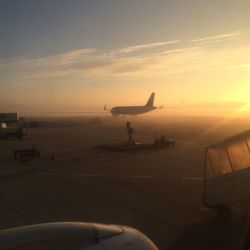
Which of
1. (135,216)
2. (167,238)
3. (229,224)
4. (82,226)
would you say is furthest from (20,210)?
(82,226)

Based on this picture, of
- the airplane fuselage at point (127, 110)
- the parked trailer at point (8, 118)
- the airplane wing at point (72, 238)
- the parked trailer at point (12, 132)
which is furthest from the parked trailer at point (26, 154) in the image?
the airplane fuselage at point (127, 110)

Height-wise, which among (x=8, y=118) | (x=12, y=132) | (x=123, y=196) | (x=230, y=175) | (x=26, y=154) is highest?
(x=230, y=175)

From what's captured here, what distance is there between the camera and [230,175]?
1403 centimetres

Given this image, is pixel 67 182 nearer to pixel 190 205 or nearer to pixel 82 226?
pixel 190 205

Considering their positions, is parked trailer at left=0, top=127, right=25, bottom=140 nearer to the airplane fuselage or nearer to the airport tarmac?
the airport tarmac

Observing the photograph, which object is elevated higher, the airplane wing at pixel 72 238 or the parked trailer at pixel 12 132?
the airplane wing at pixel 72 238

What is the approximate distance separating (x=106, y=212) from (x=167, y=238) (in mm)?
3700

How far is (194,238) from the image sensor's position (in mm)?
12859

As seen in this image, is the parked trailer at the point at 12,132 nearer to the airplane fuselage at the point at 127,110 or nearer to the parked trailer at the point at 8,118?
the parked trailer at the point at 8,118

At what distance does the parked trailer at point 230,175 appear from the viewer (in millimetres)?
13496

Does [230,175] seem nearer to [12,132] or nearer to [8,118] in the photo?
[12,132]

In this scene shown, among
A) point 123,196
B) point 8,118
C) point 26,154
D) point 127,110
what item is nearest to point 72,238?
point 123,196

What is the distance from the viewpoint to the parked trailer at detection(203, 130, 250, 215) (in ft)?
44.3

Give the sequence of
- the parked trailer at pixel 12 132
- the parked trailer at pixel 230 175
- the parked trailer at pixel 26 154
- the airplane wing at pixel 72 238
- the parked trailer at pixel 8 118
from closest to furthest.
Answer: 1. the airplane wing at pixel 72 238
2. the parked trailer at pixel 230 175
3. the parked trailer at pixel 26 154
4. the parked trailer at pixel 12 132
5. the parked trailer at pixel 8 118
